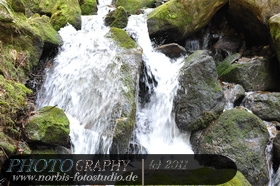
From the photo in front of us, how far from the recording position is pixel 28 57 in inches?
242

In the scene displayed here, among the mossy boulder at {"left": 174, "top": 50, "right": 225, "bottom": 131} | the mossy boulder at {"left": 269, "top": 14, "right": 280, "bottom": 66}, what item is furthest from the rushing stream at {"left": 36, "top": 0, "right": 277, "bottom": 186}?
the mossy boulder at {"left": 269, "top": 14, "right": 280, "bottom": 66}

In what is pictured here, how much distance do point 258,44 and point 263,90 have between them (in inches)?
85.3

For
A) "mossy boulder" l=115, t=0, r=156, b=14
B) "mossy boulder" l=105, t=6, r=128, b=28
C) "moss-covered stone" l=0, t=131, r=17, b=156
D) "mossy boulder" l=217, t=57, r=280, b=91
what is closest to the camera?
"moss-covered stone" l=0, t=131, r=17, b=156

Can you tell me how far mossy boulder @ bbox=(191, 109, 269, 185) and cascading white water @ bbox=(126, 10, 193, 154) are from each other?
45cm

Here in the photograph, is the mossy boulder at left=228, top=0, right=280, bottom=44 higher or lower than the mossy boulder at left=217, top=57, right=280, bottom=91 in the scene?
higher

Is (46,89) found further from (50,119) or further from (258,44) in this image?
(258,44)

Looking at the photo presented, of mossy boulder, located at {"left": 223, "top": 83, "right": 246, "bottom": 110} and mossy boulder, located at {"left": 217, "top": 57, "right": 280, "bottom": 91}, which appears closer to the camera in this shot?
mossy boulder, located at {"left": 223, "top": 83, "right": 246, "bottom": 110}

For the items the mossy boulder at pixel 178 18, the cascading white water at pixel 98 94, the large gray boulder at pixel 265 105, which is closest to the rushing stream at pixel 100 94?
the cascading white water at pixel 98 94

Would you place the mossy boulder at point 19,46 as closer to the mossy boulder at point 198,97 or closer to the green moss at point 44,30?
the green moss at point 44,30

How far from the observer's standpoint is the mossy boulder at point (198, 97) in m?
6.43

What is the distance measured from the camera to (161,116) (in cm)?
686

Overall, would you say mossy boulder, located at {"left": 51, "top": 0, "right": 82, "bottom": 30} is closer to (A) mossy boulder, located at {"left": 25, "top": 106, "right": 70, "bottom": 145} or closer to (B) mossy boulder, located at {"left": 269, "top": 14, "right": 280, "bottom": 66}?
(A) mossy boulder, located at {"left": 25, "top": 106, "right": 70, "bottom": 145}

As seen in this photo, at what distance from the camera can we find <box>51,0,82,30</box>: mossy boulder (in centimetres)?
855

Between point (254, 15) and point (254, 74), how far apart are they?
203cm
